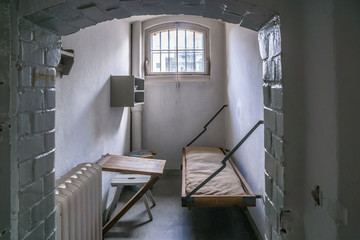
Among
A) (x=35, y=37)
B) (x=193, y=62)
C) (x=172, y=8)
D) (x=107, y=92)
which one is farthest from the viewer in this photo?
(x=193, y=62)

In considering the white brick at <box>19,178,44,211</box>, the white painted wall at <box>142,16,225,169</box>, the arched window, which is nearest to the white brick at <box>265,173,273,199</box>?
the white brick at <box>19,178,44,211</box>

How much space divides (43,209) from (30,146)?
0.85ft

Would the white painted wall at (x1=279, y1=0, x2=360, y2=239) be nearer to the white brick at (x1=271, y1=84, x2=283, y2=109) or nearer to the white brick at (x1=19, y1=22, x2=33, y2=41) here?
the white brick at (x1=271, y1=84, x2=283, y2=109)

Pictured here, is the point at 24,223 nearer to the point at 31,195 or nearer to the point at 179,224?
the point at 31,195

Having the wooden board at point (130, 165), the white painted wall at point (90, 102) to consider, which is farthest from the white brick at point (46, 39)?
the wooden board at point (130, 165)

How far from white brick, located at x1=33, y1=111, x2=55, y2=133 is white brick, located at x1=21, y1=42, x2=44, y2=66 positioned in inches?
7.2

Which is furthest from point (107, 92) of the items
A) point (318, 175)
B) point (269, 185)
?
point (318, 175)

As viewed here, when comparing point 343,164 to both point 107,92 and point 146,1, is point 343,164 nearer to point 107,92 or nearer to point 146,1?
point 146,1

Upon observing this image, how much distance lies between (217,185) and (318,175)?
72.0 inches

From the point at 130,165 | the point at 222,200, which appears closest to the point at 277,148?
the point at 222,200

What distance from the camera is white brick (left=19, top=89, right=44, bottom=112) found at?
878mm

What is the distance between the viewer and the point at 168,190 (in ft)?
12.5

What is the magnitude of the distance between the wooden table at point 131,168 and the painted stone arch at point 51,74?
1.27m

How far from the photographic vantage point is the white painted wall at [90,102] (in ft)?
6.37
